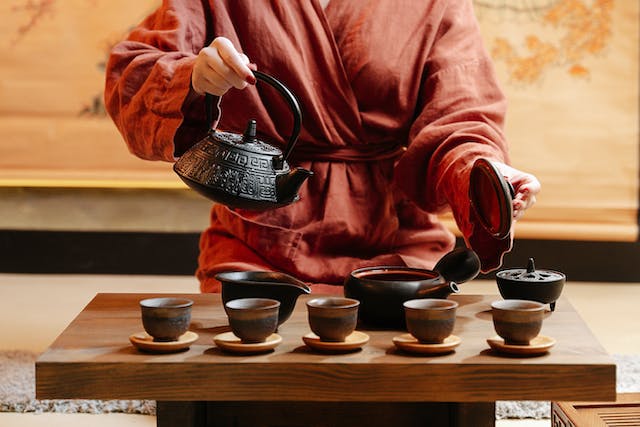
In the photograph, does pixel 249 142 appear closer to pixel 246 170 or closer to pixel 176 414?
pixel 246 170

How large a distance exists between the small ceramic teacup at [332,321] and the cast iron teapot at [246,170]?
281 millimetres

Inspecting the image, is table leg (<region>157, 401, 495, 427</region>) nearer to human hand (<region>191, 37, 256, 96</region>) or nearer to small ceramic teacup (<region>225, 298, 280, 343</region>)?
small ceramic teacup (<region>225, 298, 280, 343</region>)

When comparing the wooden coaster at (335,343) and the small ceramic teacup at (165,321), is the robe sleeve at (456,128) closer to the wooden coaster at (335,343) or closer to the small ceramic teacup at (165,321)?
the wooden coaster at (335,343)

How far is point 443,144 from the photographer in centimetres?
187

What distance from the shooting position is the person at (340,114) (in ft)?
6.25

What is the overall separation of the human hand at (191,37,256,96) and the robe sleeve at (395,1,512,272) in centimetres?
48

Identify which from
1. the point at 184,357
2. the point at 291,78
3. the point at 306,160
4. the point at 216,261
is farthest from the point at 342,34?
the point at 184,357

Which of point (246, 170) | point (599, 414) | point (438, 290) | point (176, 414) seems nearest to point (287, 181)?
point (246, 170)

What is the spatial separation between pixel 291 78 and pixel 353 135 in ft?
0.64

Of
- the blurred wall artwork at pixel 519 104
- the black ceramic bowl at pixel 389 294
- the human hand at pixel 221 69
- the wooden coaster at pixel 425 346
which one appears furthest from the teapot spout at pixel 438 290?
the blurred wall artwork at pixel 519 104

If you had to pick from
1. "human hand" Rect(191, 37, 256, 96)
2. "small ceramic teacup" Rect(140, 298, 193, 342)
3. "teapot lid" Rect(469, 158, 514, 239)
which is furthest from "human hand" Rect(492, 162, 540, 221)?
"small ceramic teacup" Rect(140, 298, 193, 342)

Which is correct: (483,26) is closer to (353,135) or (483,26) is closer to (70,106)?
(70,106)

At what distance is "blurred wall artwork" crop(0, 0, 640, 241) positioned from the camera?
167 inches

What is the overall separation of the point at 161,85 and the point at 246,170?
1.20 feet
